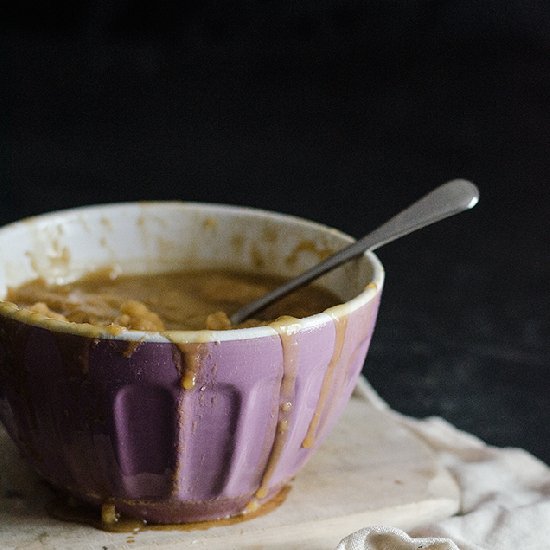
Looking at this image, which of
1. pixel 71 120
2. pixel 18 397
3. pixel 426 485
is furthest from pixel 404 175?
pixel 18 397

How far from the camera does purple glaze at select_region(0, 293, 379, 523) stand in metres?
0.88

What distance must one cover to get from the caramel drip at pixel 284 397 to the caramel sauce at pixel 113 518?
0.08ft

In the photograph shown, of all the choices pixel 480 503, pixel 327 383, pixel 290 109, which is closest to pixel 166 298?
pixel 327 383

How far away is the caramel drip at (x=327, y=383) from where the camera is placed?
95 cm

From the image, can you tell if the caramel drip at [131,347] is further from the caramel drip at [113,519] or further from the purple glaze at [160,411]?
the caramel drip at [113,519]

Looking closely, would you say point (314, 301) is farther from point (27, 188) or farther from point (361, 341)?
point (27, 188)

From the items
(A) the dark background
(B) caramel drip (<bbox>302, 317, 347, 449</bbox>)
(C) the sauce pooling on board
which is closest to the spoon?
(C) the sauce pooling on board

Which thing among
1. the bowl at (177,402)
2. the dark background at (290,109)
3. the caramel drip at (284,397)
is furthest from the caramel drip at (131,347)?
the dark background at (290,109)

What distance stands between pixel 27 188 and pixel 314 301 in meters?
1.25

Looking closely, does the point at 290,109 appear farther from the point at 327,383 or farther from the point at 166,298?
the point at 327,383

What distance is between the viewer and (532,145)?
7.59ft

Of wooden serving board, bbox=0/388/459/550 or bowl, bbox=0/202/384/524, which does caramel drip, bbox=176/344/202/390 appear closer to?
bowl, bbox=0/202/384/524

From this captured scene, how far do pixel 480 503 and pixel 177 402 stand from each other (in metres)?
0.40

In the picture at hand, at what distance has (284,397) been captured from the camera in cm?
94
